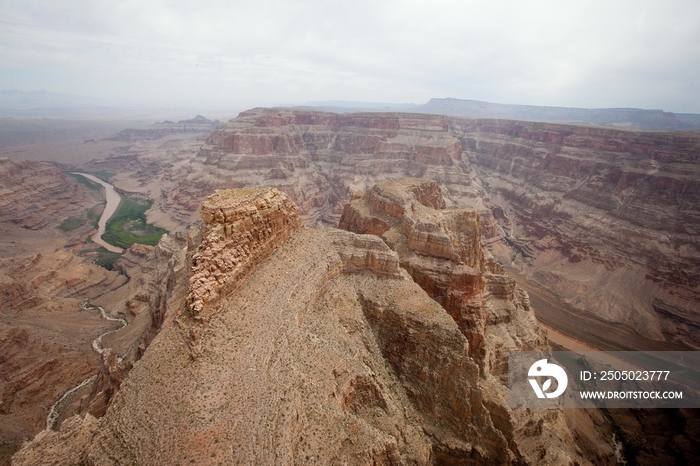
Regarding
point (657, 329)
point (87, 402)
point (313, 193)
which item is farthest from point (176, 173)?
point (657, 329)

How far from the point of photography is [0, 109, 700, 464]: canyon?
15.3 meters

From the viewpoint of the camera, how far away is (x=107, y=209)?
106 metres

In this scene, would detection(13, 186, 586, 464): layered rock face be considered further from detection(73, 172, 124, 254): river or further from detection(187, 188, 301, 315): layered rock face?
detection(73, 172, 124, 254): river

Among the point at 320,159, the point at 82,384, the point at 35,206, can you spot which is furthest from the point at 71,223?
the point at 320,159

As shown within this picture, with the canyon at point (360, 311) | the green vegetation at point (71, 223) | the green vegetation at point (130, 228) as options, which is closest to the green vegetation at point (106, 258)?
the green vegetation at point (130, 228)

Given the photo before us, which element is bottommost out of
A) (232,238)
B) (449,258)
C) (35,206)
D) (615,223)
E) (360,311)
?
(35,206)

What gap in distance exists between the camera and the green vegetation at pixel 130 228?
84.1 m

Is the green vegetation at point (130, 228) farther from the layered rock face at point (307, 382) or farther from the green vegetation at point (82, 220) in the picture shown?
the layered rock face at point (307, 382)

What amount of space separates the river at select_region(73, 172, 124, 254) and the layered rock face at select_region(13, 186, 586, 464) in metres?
73.6

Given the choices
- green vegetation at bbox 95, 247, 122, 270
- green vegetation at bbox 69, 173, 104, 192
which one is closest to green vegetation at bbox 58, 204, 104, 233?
green vegetation at bbox 95, 247, 122, 270

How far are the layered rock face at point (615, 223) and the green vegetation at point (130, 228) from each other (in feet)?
295

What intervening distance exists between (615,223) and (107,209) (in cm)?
13977

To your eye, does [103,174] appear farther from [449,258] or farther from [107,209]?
[449,258]

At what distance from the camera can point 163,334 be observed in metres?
17.3
